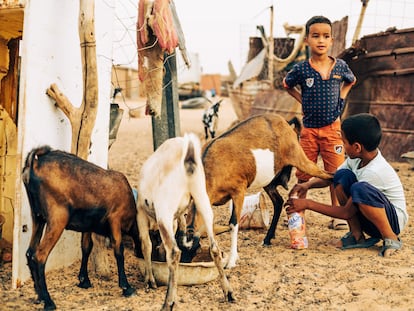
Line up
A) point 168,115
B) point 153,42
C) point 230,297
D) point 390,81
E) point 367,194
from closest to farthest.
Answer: point 230,297 → point 367,194 → point 153,42 → point 168,115 → point 390,81

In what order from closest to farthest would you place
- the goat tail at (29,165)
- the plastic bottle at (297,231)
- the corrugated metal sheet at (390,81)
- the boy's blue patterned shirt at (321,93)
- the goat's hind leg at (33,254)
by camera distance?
the goat tail at (29,165) < the goat's hind leg at (33,254) < the plastic bottle at (297,231) < the boy's blue patterned shirt at (321,93) < the corrugated metal sheet at (390,81)

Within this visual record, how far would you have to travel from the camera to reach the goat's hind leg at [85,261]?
3.99 metres

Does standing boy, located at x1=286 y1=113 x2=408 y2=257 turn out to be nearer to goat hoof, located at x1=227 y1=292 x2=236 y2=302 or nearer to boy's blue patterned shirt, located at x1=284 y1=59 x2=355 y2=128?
boy's blue patterned shirt, located at x1=284 y1=59 x2=355 y2=128

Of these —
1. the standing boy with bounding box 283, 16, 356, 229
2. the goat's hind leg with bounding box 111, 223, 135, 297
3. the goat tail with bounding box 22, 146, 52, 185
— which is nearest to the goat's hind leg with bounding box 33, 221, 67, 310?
the goat tail with bounding box 22, 146, 52, 185

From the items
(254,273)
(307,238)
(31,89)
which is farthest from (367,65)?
(31,89)

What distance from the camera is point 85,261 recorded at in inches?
157

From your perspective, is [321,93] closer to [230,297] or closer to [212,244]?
[212,244]

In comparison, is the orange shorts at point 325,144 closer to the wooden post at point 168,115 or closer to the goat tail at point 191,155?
the wooden post at point 168,115

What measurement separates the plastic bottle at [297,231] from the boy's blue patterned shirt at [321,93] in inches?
38.1

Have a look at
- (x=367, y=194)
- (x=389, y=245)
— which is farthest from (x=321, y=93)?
(x=389, y=245)

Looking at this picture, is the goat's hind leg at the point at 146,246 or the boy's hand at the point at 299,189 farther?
the boy's hand at the point at 299,189

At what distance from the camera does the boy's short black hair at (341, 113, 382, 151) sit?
454cm

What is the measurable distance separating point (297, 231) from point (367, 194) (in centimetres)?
78

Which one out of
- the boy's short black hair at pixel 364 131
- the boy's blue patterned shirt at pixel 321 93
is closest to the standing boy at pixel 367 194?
the boy's short black hair at pixel 364 131
